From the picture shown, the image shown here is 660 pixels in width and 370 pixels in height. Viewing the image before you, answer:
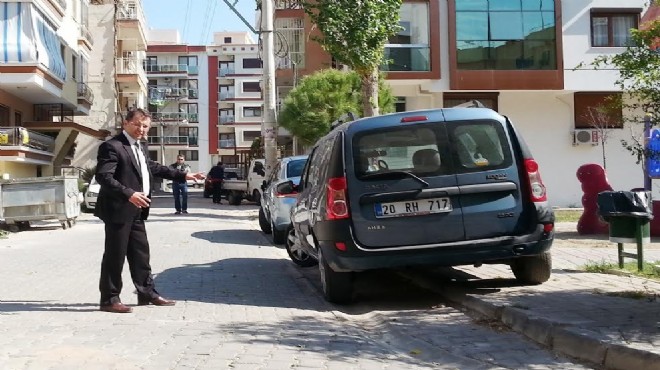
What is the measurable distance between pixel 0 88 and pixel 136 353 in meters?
26.9

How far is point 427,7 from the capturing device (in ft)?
84.8

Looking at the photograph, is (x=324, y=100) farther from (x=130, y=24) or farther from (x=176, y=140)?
(x=176, y=140)

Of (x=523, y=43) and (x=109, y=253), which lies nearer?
(x=109, y=253)

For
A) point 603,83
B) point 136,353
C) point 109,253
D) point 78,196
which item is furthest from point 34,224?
point 603,83

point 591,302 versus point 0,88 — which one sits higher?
point 0,88

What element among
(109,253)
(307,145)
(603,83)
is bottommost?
(109,253)

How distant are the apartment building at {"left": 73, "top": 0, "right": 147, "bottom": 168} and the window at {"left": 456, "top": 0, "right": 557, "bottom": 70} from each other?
23.0m

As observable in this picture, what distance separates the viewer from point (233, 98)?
287ft

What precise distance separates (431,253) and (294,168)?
8.06 meters

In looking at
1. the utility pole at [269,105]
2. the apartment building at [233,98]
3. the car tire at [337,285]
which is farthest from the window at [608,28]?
the apartment building at [233,98]

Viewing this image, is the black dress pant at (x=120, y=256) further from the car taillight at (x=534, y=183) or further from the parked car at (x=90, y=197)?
the parked car at (x=90, y=197)

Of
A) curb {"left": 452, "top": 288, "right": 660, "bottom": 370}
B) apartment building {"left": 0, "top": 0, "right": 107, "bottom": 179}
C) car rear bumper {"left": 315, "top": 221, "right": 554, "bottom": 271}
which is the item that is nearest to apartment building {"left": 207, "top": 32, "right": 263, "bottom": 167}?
apartment building {"left": 0, "top": 0, "right": 107, "bottom": 179}

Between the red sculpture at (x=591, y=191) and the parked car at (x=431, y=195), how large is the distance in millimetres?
7377

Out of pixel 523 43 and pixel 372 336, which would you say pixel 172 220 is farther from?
pixel 372 336
